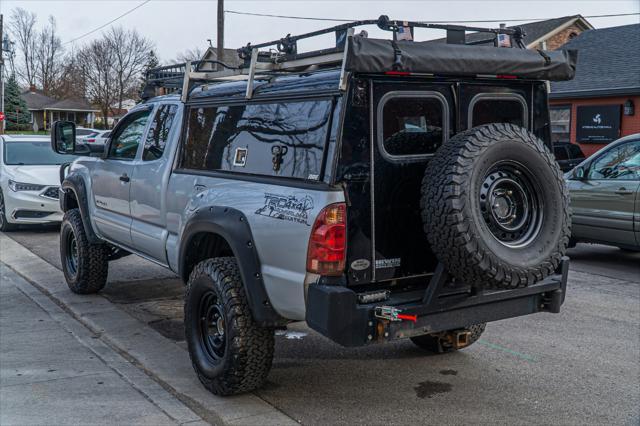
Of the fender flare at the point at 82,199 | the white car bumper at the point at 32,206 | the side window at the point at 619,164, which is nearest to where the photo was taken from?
the fender flare at the point at 82,199

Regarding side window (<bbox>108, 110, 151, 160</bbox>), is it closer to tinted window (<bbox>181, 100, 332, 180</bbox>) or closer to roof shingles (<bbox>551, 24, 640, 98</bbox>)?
tinted window (<bbox>181, 100, 332, 180</bbox>)

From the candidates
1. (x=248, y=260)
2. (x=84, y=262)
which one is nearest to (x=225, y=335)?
(x=248, y=260)

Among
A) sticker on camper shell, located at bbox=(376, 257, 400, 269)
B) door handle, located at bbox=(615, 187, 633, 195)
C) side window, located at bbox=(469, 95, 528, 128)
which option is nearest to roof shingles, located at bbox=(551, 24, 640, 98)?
door handle, located at bbox=(615, 187, 633, 195)

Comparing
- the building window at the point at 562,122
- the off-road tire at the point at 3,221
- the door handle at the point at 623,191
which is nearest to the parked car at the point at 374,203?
the door handle at the point at 623,191

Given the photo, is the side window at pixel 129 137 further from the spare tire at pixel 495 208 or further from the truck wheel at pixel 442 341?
the spare tire at pixel 495 208

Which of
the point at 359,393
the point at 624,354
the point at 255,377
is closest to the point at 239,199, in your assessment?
the point at 255,377

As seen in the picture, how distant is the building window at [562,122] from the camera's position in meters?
22.0

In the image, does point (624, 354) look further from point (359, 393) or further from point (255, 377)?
point (255, 377)

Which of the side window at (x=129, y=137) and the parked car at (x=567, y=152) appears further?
the parked car at (x=567, y=152)

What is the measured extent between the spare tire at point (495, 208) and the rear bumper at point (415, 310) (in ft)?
0.99

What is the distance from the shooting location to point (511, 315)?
4453 mm

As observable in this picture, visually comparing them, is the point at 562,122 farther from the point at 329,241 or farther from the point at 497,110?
the point at 329,241

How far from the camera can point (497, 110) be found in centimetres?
471

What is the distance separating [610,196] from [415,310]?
238 inches
